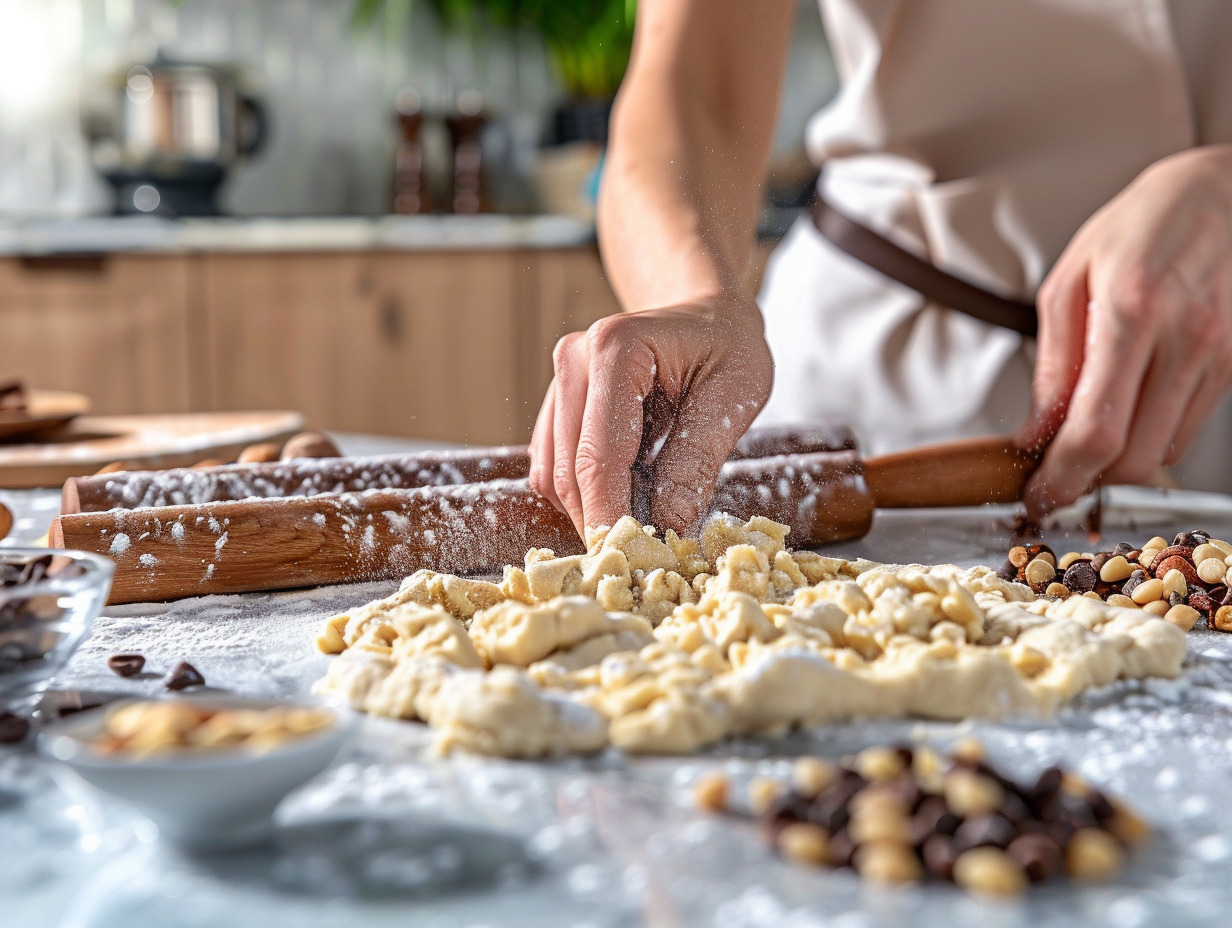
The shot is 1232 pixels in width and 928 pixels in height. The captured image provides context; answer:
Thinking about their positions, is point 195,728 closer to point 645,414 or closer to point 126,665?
point 126,665

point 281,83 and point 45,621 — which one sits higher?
point 281,83

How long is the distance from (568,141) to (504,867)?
3.35m

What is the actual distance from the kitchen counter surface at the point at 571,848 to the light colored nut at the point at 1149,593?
18cm

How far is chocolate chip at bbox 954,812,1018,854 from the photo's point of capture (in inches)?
19.8

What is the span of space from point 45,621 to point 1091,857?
1.75ft

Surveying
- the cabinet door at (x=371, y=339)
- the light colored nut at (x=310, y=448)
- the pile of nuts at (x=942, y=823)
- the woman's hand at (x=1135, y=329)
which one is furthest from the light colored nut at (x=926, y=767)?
the cabinet door at (x=371, y=339)

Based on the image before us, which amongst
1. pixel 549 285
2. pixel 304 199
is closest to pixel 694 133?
pixel 549 285

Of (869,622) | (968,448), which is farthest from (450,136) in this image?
(869,622)

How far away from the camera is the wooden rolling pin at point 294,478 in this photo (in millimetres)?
1127

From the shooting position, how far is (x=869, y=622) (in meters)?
0.79

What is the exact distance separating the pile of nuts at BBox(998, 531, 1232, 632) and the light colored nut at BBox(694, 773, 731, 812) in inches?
18.5

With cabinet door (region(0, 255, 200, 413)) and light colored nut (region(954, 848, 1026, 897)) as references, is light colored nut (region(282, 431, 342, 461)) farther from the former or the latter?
cabinet door (region(0, 255, 200, 413))

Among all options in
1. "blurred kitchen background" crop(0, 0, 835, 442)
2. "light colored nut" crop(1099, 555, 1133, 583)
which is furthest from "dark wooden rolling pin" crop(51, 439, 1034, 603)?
"blurred kitchen background" crop(0, 0, 835, 442)

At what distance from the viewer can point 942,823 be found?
51 centimetres
